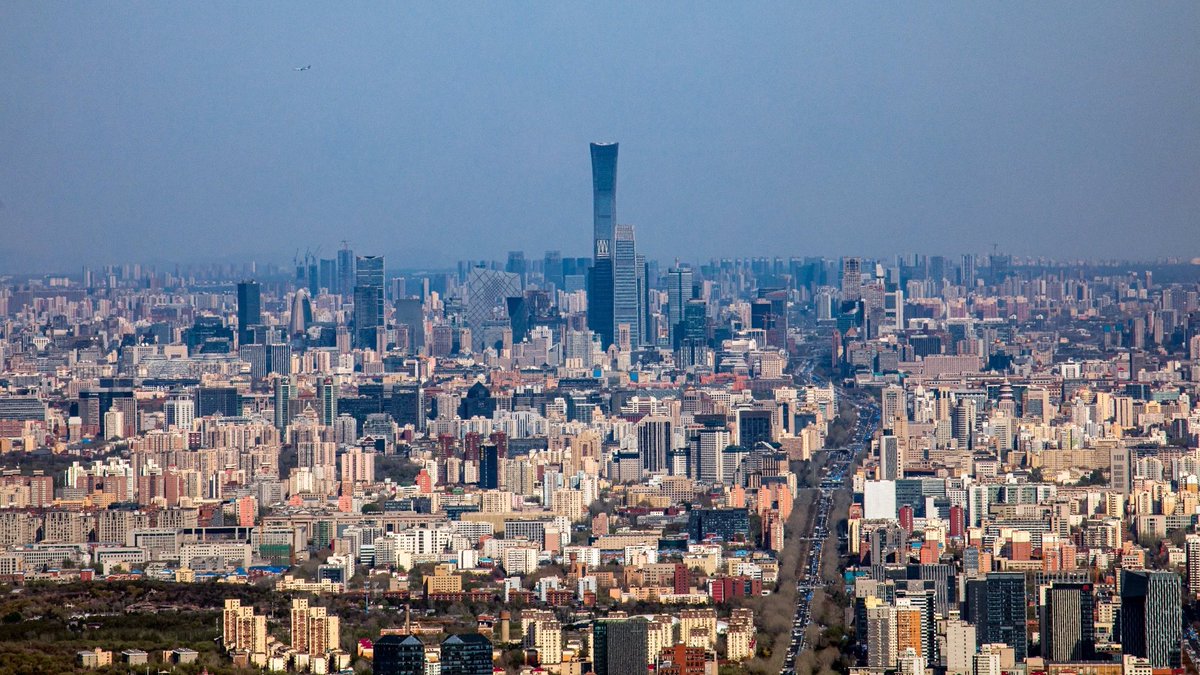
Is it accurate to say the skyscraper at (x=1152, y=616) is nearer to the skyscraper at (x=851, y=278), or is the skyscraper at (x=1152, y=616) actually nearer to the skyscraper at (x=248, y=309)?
the skyscraper at (x=851, y=278)

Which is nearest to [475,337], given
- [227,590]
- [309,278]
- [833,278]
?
[309,278]

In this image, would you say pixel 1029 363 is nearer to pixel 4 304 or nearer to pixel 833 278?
pixel 833 278

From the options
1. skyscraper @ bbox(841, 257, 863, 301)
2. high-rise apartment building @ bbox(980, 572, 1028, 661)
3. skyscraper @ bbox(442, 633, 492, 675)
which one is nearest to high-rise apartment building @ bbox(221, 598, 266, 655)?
skyscraper @ bbox(442, 633, 492, 675)

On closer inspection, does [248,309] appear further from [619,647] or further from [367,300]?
[619,647]

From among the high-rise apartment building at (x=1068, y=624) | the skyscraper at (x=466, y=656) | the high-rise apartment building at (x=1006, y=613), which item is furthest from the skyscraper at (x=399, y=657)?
the high-rise apartment building at (x=1068, y=624)

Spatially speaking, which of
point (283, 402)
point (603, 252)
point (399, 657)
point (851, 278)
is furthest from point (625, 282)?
point (399, 657)

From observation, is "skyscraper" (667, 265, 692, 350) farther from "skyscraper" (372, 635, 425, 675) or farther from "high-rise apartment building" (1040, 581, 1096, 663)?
"skyscraper" (372, 635, 425, 675)
